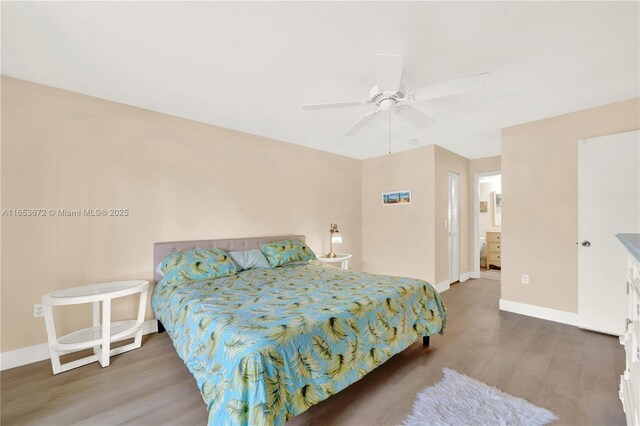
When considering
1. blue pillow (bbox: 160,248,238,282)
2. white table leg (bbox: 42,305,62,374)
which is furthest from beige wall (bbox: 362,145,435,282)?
white table leg (bbox: 42,305,62,374)

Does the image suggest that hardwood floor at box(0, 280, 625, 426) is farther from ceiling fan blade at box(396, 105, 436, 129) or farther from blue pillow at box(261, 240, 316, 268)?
ceiling fan blade at box(396, 105, 436, 129)

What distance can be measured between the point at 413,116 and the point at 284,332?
1.88 m

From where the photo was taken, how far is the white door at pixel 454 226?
4.65 metres

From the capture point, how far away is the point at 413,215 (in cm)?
436

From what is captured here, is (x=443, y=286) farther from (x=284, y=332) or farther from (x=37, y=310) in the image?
(x=37, y=310)

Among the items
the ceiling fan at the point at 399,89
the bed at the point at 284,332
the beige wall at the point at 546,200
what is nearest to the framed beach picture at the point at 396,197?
the beige wall at the point at 546,200

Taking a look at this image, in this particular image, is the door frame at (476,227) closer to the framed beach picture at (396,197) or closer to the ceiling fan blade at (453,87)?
the framed beach picture at (396,197)

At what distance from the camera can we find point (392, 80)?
5.51ft

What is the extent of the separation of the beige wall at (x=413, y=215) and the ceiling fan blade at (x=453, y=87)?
250 cm

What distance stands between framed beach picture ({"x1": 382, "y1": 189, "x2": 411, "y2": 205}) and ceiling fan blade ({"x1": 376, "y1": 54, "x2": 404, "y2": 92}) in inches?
114

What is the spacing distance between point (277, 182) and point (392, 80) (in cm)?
254

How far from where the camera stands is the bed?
1279 mm

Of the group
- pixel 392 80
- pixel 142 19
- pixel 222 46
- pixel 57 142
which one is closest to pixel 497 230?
pixel 392 80

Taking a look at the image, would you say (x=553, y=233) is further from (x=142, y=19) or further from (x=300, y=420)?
(x=142, y=19)
